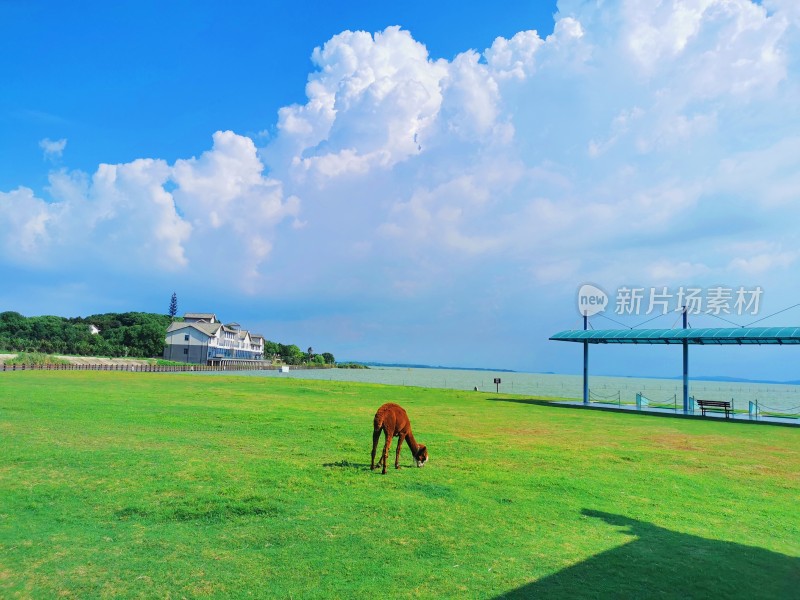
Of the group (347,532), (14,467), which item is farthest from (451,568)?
(14,467)

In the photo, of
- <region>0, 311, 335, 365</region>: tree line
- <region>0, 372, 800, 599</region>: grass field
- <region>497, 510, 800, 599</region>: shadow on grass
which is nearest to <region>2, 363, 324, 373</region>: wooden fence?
<region>0, 311, 335, 365</region>: tree line

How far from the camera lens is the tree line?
10538 centimetres

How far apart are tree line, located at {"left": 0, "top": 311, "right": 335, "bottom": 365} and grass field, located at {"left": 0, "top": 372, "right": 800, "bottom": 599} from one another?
106 metres

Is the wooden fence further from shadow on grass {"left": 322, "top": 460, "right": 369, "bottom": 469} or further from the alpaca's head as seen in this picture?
the alpaca's head

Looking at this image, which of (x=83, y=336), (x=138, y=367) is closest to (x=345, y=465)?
(x=138, y=367)

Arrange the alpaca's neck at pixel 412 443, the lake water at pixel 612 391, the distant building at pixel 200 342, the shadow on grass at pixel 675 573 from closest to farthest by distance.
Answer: the shadow on grass at pixel 675 573
the alpaca's neck at pixel 412 443
the lake water at pixel 612 391
the distant building at pixel 200 342

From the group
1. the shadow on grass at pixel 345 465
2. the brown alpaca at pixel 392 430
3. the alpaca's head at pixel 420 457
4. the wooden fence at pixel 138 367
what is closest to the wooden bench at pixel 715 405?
the alpaca's head at pixel 420 457

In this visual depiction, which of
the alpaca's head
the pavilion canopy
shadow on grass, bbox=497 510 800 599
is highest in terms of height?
the pavilion canopy

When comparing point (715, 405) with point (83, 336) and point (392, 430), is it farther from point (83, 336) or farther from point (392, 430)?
point (83, 336)

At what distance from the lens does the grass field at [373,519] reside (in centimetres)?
564

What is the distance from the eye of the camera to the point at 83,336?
119 meters

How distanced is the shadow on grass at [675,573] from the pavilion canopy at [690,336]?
79.9 feet

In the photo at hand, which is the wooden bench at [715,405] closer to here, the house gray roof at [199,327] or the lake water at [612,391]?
the lake water at [612,391]

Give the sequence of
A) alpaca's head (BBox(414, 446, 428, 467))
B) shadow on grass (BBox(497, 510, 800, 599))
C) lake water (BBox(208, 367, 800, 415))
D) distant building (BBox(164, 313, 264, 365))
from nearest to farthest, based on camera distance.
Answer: shadow on grass (BBox(497, 510, 800, 599))
alpaca's head (BBox(414, 446, 428, 467))
lake water (BBox(208, 367, 800, 415))
distant building (BBox(164, 313, 264, 365))
